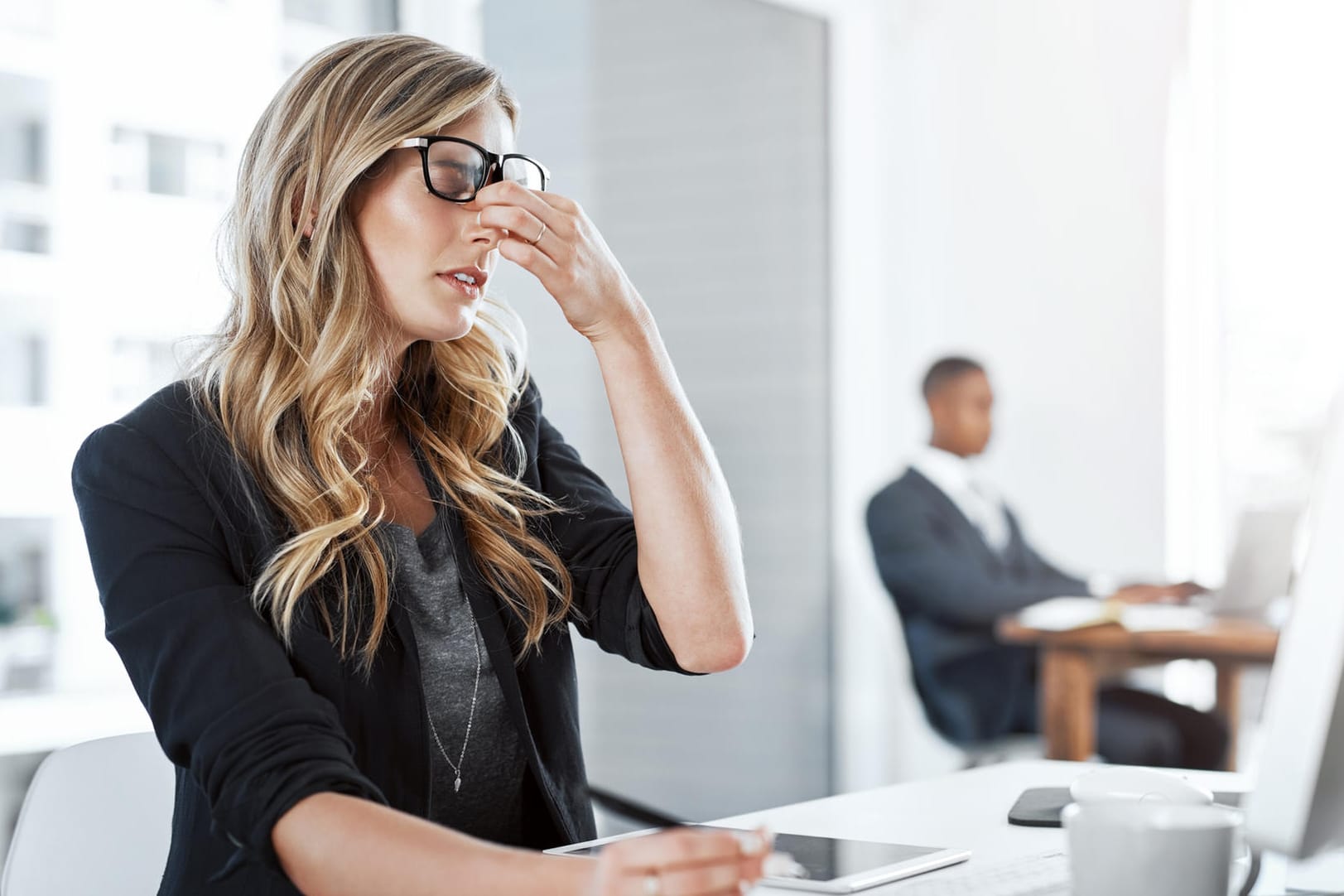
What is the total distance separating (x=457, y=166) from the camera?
1.26 metres

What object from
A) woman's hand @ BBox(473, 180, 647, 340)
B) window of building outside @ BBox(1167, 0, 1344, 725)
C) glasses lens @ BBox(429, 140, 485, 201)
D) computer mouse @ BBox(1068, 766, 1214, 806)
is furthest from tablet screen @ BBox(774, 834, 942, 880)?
window of building outside @ BBox(1167, 0, 1344, 725)

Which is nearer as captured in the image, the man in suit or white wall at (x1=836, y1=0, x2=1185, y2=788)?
the man in suit

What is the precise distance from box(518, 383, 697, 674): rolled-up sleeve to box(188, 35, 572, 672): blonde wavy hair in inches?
1.2

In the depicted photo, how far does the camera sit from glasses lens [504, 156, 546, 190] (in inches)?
50.9

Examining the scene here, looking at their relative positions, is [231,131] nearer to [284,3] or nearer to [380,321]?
[284,3]

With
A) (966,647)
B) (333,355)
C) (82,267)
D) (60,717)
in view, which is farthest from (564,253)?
(966,647)

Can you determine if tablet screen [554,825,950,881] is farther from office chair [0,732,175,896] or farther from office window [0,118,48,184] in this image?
office window [0,118,48,184]

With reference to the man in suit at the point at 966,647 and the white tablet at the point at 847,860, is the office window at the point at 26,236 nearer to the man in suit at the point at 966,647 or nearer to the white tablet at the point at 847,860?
the white tablet at the point at 847,860

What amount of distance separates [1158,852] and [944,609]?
2756 millimetres

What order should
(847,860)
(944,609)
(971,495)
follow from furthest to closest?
(971,495) → (944,609) → (847,860)

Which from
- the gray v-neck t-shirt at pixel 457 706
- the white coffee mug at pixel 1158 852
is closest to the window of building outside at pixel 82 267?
the gray v-neck t-shirt at pixel 457 706

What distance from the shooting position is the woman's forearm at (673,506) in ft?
4.18

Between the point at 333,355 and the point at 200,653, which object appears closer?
the point at 200,653

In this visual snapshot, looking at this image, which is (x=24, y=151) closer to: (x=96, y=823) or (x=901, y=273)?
(x=96, y=823)
